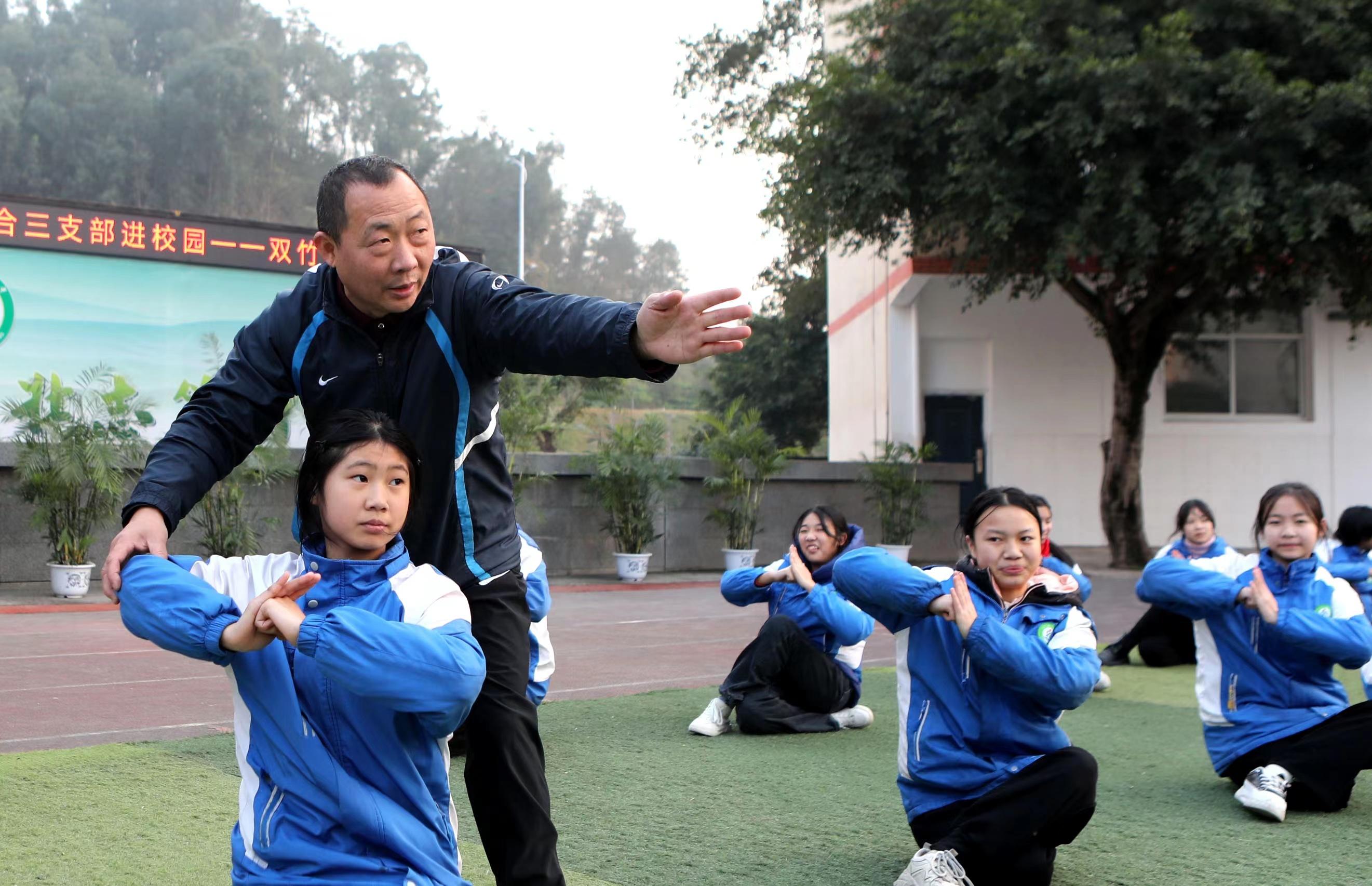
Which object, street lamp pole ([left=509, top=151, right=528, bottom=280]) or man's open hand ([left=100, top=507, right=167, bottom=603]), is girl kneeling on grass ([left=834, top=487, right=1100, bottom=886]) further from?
street lamp pole ([left=509, top=151, right=528, bottom=280])

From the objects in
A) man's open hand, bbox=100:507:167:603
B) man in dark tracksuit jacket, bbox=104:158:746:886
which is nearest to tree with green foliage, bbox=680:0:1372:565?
man in dark tracksuit jacket, bbox=104:158:746:886

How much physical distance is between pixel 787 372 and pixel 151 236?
2229 cm

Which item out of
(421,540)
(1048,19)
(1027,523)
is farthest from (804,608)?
(1048,19)

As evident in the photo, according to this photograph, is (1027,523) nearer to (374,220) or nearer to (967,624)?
(967,624)

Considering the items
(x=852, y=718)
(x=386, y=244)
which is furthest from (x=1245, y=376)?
(x=386, y=244)

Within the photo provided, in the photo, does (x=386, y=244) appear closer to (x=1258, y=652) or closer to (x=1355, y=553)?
(x=1258, y=652)

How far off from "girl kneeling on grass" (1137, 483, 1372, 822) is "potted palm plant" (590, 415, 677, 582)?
1022 cm

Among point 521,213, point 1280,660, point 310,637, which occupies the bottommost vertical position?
point 1280,660

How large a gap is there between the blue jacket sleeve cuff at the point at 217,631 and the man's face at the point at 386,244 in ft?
2.40

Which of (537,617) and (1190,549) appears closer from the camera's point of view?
(537,617)

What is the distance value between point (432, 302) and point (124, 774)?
10.3 ft

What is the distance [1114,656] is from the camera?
9.08 m

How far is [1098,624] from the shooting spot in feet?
37.7

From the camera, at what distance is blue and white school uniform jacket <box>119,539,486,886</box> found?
2.33 meters
